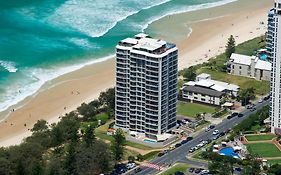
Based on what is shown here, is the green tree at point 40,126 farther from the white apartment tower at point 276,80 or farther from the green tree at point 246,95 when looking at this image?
the white apartment tower at point 276,80

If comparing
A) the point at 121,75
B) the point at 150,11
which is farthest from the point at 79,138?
the point at 150,11

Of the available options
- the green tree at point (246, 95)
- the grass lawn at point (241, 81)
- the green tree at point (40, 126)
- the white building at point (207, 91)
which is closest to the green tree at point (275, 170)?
the green tree at point (246, 95)

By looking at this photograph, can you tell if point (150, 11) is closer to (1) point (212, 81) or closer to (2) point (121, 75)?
(1) point (212, 81)

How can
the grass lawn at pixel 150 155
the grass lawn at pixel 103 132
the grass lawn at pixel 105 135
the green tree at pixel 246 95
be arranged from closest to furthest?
the grass lawn at pixel 150 155, the grass lawn at pixel 105 135, the grass lawn at pixel 103 132, the green tree at pixel 246 95

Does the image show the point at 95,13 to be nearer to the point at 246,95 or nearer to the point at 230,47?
the point at 230,47

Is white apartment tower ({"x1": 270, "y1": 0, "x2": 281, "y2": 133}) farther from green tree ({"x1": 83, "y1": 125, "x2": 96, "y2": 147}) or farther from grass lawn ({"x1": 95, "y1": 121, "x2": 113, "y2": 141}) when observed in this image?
green tree ({"x1": 83, "y1": 125, "x2": 96, "y2": 147})

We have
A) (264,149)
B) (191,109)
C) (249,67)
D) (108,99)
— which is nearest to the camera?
(264,149)

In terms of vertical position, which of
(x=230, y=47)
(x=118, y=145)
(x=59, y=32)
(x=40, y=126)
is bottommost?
(x=40, y=126)

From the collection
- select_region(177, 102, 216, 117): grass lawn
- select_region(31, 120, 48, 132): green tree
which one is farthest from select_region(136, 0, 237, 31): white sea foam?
select_region(31, 120, 48, 132): green tree

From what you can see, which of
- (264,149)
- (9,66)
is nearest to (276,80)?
(264,149)
